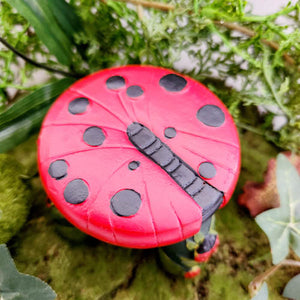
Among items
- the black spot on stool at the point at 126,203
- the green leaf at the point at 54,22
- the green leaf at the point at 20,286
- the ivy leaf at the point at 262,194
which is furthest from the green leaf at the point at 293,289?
the green leaf at the point at 54,22

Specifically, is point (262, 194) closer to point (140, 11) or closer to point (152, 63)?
point (152, 63)

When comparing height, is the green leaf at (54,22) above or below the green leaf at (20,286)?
above

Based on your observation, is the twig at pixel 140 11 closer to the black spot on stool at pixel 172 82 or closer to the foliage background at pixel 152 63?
the foliage background at pixel 152 63

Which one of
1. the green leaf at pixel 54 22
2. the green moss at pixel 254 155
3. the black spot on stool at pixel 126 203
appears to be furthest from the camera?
the green moss at pixel 254 155

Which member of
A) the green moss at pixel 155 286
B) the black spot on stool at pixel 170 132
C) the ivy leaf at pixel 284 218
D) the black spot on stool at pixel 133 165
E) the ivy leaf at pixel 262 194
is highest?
the black spot on stool at pixel 133 165

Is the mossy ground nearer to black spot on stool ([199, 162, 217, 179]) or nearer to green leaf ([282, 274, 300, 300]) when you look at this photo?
green leaf ([282, 274, 300, 300])

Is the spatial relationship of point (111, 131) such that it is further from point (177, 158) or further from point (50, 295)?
point (50, 295)

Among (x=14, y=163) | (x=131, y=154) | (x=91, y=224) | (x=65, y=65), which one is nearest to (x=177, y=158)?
(x=131, y=154)
